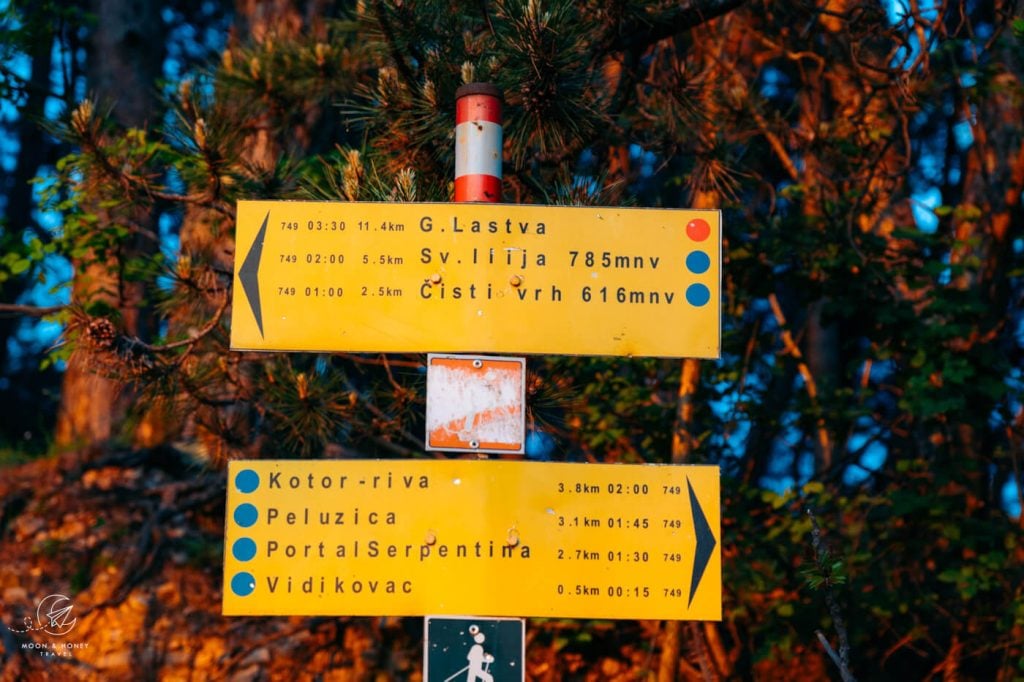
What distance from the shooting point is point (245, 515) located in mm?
2826

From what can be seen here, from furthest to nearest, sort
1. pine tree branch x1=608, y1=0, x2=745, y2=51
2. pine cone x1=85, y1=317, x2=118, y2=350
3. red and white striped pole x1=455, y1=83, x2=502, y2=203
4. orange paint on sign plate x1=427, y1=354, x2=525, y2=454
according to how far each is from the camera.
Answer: pine tree branch x1=608, y1=0, x2=745, y2=51 → pine cone x1=85, y1=317, x2=118, y2=350 → red and white striped pole x1=455, y1=83, x2=502, y2=203 → orange paint on sign plate x1=427, y1=354, x2=525, y2=454

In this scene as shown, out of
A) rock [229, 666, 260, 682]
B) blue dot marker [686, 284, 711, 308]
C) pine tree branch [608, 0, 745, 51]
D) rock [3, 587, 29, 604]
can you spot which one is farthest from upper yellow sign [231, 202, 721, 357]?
rock [3, 587, 29, 604]

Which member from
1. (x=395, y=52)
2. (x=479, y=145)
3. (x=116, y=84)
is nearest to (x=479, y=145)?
(x=479, y=145)

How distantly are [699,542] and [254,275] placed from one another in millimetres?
1334

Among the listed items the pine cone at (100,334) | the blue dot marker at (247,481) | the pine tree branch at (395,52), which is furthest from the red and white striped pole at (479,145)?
the pine cone at (100,334)

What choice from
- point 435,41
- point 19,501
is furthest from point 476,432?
point 19,501

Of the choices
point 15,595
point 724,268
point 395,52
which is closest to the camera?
point 395,52

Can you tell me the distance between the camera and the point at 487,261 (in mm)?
2916

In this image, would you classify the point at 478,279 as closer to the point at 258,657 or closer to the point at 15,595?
the point at 258,657

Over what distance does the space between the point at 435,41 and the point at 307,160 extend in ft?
3.33

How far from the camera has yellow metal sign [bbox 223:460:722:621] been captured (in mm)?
2746

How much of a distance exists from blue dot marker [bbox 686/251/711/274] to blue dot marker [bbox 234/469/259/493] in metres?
1.24

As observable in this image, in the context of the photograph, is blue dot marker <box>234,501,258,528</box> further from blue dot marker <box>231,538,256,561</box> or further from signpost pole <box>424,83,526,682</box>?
signpost pole <box>424,83,526,682</box>

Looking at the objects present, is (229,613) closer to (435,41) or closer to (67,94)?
(435,41)
